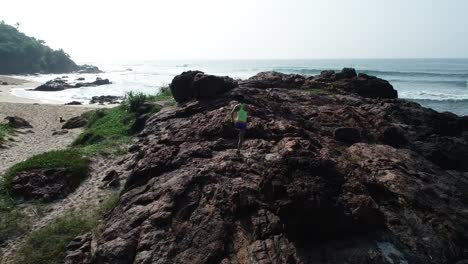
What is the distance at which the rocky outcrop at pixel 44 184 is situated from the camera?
13.9 meters

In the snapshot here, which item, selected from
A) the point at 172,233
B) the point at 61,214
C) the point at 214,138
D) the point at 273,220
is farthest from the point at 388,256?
the point at 61,214

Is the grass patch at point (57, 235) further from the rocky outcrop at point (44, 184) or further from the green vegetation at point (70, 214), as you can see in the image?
the rocky outcrop at point (44, 184)

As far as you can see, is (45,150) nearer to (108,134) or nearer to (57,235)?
(108,134)

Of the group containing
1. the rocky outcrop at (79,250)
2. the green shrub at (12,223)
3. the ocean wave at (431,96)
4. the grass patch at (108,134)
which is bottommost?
the ocean wave at (431,96)

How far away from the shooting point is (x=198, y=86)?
1717 cm

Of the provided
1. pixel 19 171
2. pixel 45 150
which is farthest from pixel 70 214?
pixel 45 150

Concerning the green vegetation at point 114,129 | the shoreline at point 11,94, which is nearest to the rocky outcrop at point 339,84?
the green vegetation at point 114,129

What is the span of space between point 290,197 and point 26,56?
12647 cm

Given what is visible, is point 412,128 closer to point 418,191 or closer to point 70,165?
point 418,191

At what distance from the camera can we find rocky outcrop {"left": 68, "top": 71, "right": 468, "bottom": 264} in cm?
813

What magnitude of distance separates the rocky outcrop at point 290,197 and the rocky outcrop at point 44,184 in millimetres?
3548

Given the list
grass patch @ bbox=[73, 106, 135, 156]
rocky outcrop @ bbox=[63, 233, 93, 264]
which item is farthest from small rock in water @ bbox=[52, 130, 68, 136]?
rocky outcrop @ bbox=[63, 233, 93, 264]

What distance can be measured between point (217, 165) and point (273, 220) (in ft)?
9.63

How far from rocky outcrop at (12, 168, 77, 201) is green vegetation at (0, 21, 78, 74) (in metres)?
108
